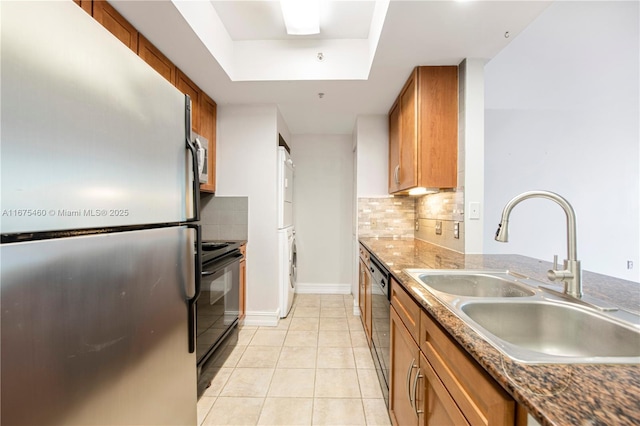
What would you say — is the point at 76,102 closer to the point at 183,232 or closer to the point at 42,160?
the point at 42,160

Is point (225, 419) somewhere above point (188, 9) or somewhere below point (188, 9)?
below

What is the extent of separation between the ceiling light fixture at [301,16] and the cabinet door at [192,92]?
980 millimetres

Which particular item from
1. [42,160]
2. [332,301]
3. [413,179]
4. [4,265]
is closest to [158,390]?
[4,265]

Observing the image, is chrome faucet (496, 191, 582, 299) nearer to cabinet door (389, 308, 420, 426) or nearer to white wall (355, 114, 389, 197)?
cabinet door (389, 308, 420, 426)

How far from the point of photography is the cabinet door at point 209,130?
2.47 m

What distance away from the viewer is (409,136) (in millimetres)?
2193

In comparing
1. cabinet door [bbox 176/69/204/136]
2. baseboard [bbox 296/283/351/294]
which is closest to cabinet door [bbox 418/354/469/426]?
cabinet door [bbox 176/69/204/136]

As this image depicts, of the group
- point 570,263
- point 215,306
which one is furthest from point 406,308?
point 215,306

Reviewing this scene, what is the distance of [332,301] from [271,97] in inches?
106

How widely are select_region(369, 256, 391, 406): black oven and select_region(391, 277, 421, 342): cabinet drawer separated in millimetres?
102

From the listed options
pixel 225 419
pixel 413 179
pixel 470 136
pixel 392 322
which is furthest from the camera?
pixel 413 179

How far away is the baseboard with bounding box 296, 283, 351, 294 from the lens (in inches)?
149

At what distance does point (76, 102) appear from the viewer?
0.60 m

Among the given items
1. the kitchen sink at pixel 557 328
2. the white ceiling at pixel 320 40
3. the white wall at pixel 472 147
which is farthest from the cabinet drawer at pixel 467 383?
the white ceiling at pixel 320 40
